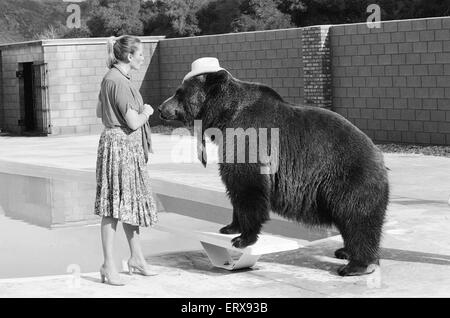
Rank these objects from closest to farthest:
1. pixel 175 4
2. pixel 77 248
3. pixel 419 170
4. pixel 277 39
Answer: pixel 77 248, pixel 419 170, pixel 277 39, pixel 175 4

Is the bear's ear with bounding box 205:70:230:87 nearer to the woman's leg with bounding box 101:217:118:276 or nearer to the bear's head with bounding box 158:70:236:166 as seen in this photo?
the bear's head with bounding box 158:70:236:166

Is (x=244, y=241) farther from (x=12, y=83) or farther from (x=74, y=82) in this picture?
(x=12, y=83)

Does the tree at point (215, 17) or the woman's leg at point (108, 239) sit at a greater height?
the tree at point (215, 17)

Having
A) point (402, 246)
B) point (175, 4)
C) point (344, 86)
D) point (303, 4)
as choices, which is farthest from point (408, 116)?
point (175, 4)

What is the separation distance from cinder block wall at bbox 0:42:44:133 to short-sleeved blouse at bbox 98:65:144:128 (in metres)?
18.3

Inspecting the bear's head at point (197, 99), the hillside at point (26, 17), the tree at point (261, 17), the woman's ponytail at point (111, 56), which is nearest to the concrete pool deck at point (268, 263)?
the bear's head at point (197, 99)

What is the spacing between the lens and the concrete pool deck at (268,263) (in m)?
6.25

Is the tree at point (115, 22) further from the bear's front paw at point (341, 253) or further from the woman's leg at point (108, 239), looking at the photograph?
the woman's leg at point (108, 239)

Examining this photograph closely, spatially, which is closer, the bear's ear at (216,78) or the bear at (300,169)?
the bear at (300,169)

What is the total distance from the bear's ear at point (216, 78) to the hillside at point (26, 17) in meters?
102

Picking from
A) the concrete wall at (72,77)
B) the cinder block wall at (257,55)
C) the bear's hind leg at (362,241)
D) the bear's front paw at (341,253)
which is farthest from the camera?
the concrete wall at (72,77)

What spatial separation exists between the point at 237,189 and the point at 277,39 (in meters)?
14.0
